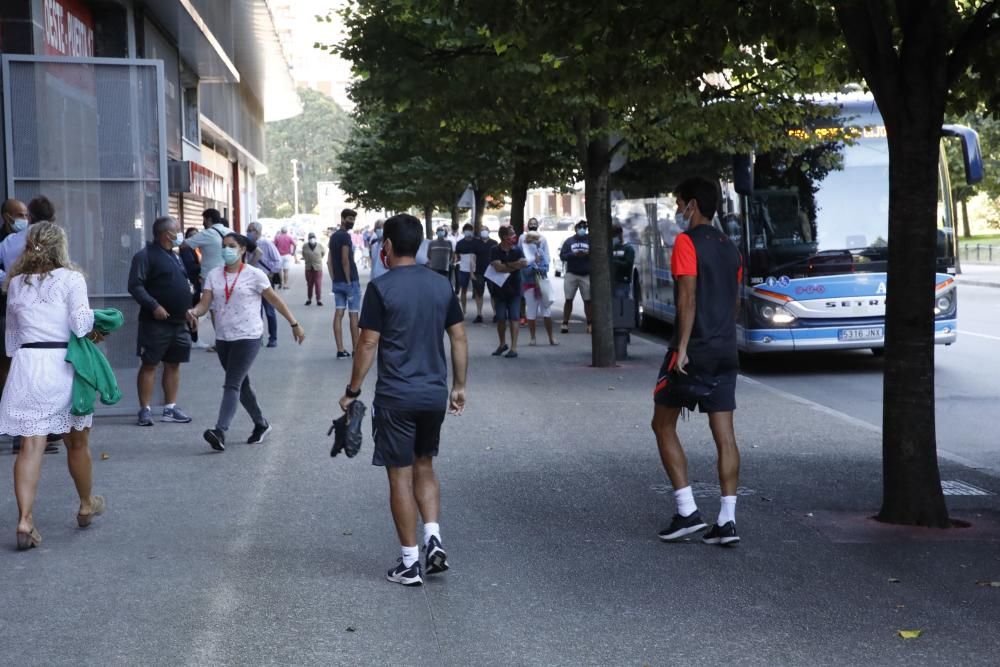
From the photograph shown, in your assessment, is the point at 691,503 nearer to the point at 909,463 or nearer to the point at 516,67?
the point at 909,463

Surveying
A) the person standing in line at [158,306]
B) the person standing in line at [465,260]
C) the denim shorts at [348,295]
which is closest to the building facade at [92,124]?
the person standing in line at [158,306]

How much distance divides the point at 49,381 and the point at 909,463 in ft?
15.5

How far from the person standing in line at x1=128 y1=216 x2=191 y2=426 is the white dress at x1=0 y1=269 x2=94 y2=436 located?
4158mm

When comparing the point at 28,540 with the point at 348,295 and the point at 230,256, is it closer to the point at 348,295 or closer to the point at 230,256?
the point at 230,256

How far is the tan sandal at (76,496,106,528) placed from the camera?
7.71m

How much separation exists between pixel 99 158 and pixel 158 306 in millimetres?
1683

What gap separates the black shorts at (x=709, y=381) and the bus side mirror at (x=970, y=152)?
335 inches

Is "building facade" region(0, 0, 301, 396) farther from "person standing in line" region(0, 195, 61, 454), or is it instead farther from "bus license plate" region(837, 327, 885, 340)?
"bus license plate" region(837, 327, 885, 340)

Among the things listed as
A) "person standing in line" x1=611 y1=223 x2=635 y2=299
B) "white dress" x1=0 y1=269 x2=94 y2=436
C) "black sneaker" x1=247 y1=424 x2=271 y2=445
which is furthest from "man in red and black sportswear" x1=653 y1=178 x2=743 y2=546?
"person standing in line" x1=611 y1=223 x2=635 y2=299

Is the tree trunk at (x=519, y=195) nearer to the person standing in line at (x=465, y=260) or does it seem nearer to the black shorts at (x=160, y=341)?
the person standing in line at (x=465, y=260)

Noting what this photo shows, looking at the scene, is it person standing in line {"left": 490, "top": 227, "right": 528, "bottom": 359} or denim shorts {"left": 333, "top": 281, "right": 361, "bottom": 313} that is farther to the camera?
person standing in line {"left": 490, "top": 227, "right": 528, "bottom": 359}

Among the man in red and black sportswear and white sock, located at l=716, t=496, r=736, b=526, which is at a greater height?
the man in red and black sportswear

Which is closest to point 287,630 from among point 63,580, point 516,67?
point 63,580

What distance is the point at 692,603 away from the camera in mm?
6062
